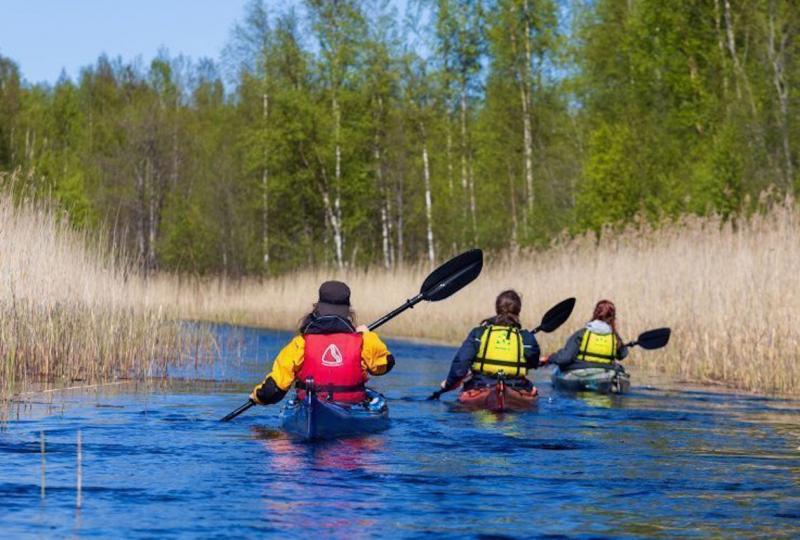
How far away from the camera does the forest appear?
118 feet

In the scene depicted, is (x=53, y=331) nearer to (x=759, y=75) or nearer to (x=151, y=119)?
(x=759, y=75)

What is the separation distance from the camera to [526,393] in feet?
40.1

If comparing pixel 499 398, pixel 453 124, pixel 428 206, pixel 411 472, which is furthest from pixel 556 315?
pixel 453 124

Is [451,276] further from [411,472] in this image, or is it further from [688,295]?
[688,295]

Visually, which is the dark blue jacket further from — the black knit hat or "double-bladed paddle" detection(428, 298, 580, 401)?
"double-bladed paddle" detection(428, 298, 580, 401)

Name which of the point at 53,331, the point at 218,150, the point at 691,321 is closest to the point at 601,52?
the point at 218,150

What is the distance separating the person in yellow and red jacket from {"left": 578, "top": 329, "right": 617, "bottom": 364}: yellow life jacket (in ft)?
14.8

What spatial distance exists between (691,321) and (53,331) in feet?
24.7

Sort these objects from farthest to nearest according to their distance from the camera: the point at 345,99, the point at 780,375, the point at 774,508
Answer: the point at 345,99
the point at 780,375
the point at 774,508

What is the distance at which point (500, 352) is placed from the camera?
1211 cm

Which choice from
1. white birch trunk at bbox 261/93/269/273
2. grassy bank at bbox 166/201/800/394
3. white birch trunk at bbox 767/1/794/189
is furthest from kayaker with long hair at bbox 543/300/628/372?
white birch trunk at bbox 261/93/269/273

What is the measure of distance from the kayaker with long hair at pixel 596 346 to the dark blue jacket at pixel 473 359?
1932mm

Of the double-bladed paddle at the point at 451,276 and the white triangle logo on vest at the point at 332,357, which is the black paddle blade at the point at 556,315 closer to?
the double-bladed paddle at the point at 451,276

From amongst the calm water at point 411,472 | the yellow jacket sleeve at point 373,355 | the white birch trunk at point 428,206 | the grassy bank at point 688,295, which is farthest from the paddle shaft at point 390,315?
the white birch trunk at point 428,206
